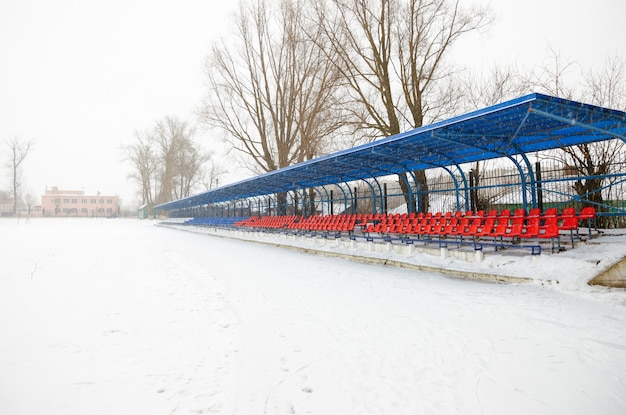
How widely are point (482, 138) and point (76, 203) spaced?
12204cm

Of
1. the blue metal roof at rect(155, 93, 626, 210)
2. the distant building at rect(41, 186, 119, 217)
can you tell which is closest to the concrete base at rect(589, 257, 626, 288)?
the blue metal roof at rect(155, 93, 626, 210)

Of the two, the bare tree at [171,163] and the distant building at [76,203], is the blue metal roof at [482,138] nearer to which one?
the bare tree at [171,163]

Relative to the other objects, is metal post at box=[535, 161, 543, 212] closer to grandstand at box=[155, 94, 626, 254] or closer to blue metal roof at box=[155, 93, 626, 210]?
grandstand at box=[155, 94, 626, 254]

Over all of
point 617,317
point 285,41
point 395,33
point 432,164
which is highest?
point 285,41

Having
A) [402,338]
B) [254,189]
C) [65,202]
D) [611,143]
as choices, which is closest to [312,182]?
[254,189]

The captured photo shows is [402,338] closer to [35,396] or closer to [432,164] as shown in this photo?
[35,396]

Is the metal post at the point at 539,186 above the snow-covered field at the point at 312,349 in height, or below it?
above

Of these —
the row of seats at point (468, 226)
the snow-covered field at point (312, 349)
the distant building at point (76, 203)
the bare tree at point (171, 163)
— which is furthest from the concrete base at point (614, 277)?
the distant building at point (76, 203)

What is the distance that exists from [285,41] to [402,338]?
2572cm

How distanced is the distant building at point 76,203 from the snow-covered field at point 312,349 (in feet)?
350

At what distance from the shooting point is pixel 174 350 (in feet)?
12.9

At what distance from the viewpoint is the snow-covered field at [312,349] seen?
2848 millimetres

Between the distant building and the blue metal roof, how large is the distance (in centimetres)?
10212

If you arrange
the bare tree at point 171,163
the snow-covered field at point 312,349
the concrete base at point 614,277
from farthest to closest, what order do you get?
the bare tree at point 171,163 < the concrete base at point 614,277 < the snow-covered field at point 312,349
